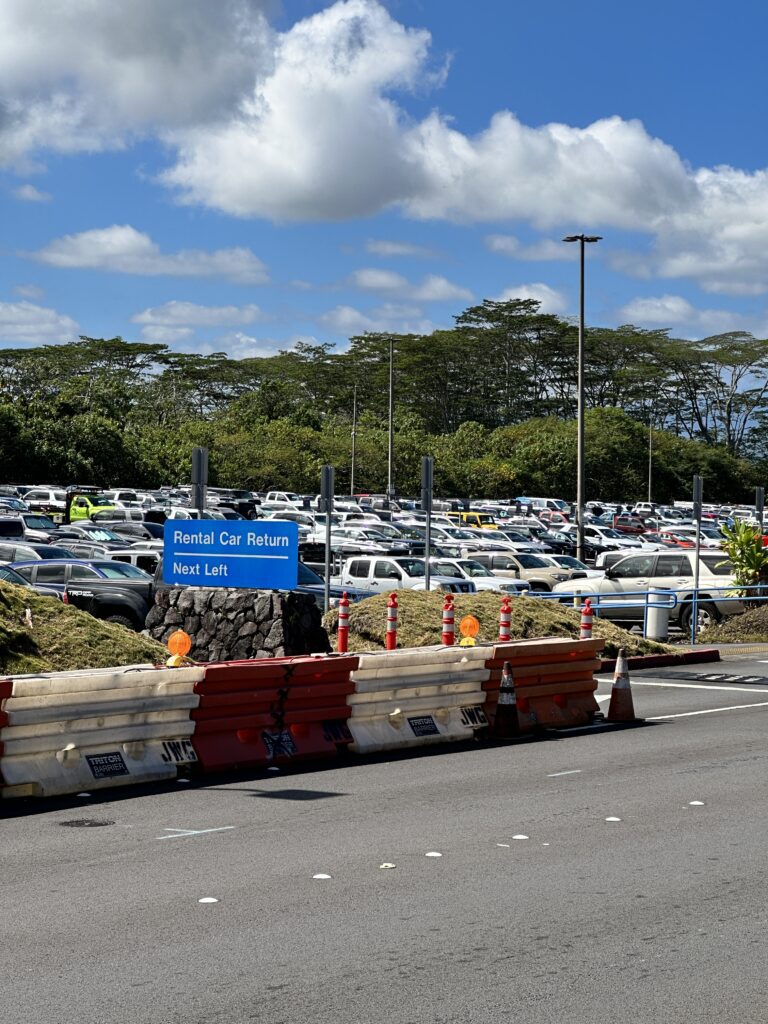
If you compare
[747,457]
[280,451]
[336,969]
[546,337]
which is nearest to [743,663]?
[336,969]

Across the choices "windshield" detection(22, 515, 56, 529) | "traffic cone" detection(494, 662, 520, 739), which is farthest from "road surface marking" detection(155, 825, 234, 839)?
"windshield" detection(22, 515, 56, 529)

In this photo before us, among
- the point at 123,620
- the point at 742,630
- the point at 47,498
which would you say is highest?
the point at 47,498

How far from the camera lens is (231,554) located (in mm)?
18094

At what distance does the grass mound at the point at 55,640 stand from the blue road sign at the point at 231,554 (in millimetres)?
1325

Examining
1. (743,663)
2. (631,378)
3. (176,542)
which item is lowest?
(743,663)

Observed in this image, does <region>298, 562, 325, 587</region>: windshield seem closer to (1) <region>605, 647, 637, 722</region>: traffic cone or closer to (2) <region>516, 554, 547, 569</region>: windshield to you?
(2) <region>516, 554, 547, 569</region>: windshield

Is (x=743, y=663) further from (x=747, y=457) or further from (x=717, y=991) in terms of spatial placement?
(x=747, y=457)

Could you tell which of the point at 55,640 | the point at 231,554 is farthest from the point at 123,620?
the point at 55,640

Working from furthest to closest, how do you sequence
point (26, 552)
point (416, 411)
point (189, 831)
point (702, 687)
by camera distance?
point (416, 411), point (26, 552), point (702, 687), point (189, 831)

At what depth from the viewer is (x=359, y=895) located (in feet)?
25.6

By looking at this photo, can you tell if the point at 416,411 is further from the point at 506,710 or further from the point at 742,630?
the point at 506,710

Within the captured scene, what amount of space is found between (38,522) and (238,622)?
28.2 m

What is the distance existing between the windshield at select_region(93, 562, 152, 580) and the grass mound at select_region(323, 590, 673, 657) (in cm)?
563

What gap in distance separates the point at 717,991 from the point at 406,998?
1430mm
